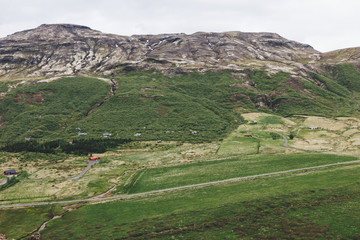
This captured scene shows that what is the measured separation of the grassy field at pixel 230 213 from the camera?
3284cm

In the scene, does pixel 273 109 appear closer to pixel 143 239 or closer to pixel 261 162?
pixel 261 162

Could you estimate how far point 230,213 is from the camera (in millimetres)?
39469

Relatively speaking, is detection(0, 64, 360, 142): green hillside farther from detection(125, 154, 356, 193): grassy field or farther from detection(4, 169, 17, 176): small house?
detection(4, 169, 17, 176): small house

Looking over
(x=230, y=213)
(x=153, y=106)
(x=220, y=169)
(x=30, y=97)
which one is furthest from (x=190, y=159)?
(x=30, y=97)

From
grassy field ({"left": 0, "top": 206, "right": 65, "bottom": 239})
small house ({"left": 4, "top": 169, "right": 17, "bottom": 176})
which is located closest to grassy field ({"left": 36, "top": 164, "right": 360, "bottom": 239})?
grassy field ({"left": 0, "top": 206, "right": 65, "bottom": 239})

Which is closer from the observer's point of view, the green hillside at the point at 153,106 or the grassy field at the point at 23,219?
the grassy field at the point at 23,219

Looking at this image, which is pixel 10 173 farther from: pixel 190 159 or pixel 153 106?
pixel 153 106

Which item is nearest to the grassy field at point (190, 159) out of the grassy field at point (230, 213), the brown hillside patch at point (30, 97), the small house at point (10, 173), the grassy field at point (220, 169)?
the grassy field at point (230, 213)

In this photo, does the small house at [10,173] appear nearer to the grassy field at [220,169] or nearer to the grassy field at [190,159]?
the grassy field at [190,159]

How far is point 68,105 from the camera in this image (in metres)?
156

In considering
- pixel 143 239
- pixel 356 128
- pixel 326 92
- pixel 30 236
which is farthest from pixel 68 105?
pixel 326 92

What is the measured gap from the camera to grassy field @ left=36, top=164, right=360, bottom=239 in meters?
32.8

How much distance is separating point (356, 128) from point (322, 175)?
74.8m

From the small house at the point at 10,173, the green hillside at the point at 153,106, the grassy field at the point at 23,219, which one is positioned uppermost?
the green hillside at the point at 153,106
